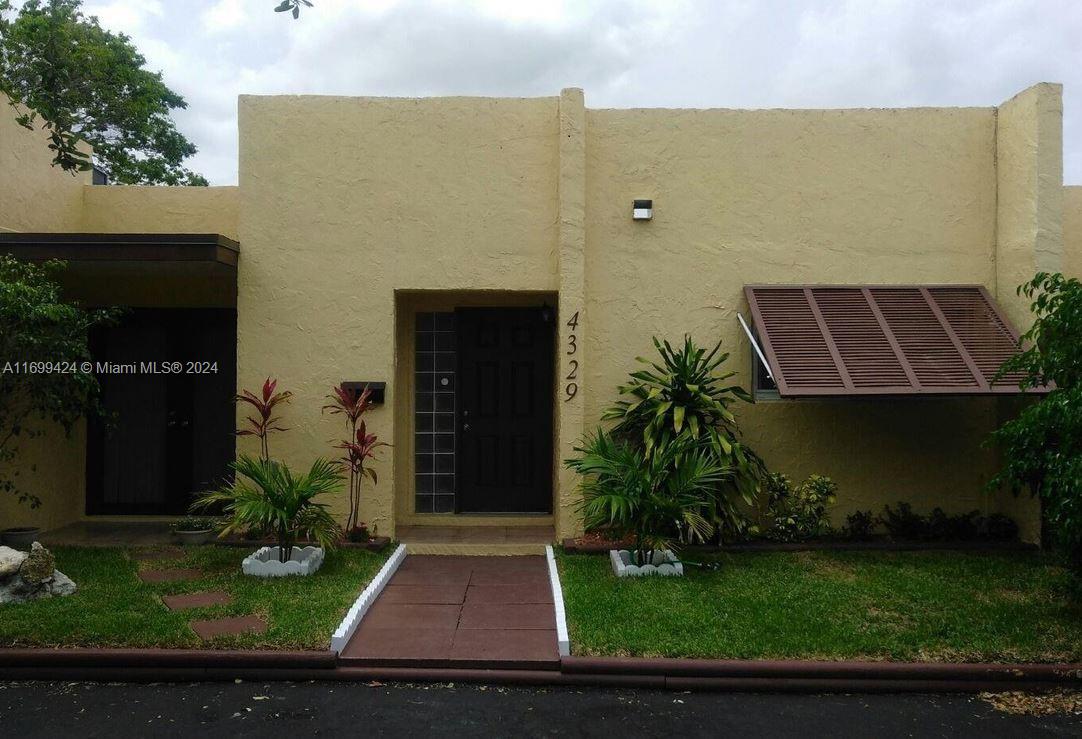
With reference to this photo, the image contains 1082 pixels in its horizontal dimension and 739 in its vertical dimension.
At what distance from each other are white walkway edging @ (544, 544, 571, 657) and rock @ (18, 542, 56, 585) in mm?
3745

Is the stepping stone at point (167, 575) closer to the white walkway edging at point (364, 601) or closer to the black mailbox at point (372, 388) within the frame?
the white walkway edging at point (364, 601)

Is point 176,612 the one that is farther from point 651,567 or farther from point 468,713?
point 651,567

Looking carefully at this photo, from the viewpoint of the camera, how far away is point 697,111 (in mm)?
7953

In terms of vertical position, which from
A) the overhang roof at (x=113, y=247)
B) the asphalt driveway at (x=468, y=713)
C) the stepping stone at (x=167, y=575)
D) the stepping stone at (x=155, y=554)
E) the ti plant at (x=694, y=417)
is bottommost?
the asphalt driveway at (x=468, y=713)

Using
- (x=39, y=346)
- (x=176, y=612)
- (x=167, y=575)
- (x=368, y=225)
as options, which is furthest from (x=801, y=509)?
(x=39, y=346)

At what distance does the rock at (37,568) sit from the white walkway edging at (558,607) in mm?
3745

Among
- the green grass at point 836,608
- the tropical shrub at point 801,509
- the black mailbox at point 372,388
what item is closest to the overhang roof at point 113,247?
the black mailbox at point 372,388

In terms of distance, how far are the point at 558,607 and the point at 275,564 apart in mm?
2420

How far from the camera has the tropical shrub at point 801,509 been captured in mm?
7512

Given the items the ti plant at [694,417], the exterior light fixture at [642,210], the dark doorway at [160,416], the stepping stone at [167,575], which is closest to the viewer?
the stepping stone at [167,575]

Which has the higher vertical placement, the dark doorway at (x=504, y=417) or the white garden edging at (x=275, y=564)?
the dark doorway at (x=504, y=417)

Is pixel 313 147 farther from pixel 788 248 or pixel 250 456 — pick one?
pixel 788 248

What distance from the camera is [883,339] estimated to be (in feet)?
24.3

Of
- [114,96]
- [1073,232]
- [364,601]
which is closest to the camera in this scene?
[364,601]
